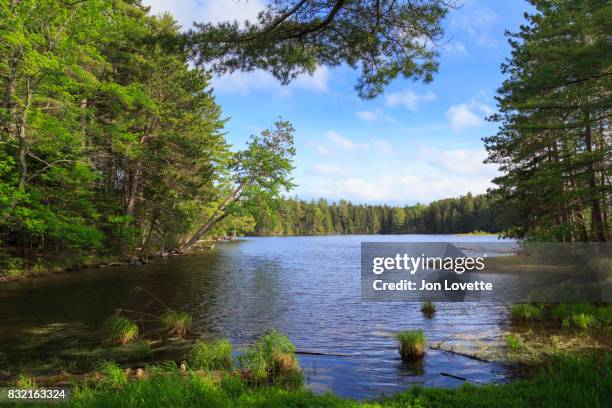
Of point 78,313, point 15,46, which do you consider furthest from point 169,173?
point 78,313

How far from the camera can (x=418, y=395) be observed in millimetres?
5922

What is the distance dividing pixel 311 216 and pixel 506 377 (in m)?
177

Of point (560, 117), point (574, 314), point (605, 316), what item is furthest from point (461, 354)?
point (560, 117)

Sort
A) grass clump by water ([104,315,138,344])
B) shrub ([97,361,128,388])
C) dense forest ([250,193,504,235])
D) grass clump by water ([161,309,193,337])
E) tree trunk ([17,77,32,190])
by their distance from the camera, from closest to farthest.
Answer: shrub ([97,361,128,388]) < grass clump by water ([104,315,138,344]) < grass clump by water ([161,309,193,337]) < tree trunk ([17,77,32,190]) < dense forest ([250,193,504,235])

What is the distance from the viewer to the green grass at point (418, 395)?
5090 millimetres

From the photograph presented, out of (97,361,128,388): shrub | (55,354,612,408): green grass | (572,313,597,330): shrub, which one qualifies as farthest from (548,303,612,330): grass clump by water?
(97,361,128,388): shrub

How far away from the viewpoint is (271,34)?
736 centimetres

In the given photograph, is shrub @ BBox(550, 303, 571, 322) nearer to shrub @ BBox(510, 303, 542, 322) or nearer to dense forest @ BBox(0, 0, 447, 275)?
shrub @ BBox(510, 303, 542, 322)

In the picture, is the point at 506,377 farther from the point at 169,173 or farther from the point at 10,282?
the point at 169,173

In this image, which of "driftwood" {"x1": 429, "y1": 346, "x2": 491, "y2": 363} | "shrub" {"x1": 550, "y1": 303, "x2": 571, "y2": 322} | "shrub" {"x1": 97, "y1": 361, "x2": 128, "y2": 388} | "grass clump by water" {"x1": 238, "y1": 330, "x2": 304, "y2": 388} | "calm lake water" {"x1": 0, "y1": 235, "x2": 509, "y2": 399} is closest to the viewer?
"shrub" {"x1": 97, "y1": 361, "x2": 128, "y2": 388}

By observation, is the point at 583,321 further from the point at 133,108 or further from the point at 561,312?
the point at 133,108

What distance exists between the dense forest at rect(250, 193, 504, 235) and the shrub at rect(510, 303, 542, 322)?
110495mm

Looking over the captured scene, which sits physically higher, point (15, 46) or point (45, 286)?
point (15, 46)

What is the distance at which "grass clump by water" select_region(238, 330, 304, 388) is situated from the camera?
7578mm
